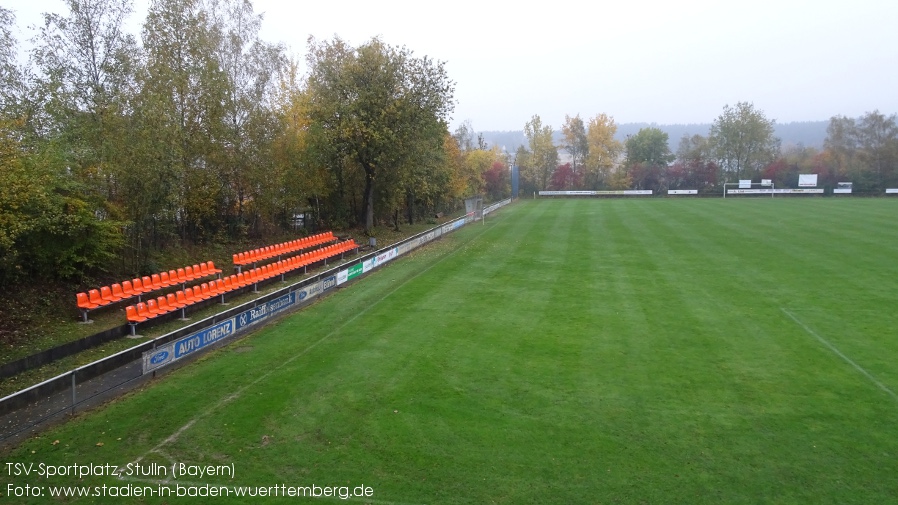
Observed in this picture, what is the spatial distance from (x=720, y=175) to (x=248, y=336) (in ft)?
306

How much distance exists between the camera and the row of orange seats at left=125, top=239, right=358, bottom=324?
15172 millimetres

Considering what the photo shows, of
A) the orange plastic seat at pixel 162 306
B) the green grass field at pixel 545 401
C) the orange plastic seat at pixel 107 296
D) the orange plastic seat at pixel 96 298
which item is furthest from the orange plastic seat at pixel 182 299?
the green grass field at pixel 545 401

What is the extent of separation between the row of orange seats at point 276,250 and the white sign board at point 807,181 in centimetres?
7823

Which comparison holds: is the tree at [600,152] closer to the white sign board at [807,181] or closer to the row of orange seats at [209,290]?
the white sign board at [807,181]

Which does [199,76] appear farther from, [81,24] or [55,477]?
[55,477]

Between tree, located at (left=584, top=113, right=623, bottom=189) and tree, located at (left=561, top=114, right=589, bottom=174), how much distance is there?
167 centimetres

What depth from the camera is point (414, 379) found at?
11375 mm

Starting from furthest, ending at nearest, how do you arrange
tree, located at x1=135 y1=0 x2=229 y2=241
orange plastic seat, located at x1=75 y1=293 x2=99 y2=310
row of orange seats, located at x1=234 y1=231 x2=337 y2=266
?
row of orange seats, located at x1=234 y1=231 x2=337 y2=266, tree, located at x1=135 y1=0 x2=229 y2=241, orange plastic seat, located at x1=75 y1=293 x2=99 y2=310

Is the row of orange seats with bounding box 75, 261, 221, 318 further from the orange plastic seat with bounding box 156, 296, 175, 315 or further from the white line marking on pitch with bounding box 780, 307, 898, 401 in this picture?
the white line marking on pitch with bounding box 780, 307, 898, 401

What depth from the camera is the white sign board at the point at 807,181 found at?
7912 cm

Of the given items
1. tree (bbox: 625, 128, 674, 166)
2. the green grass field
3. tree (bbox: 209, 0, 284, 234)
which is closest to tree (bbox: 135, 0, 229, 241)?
tree (bbox: 209, 0, 284, 234)

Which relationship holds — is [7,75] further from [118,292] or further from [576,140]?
[576,140]

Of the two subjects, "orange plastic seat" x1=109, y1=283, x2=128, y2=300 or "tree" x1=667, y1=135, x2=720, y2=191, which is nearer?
"orange plastic seat" x1=109, y1=283, x2=128, y2=300

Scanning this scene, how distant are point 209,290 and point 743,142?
9756cm
